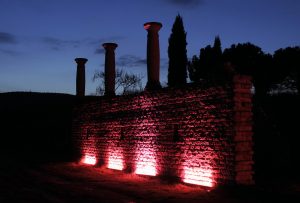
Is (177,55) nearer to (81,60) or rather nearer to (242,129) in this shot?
(81,60)

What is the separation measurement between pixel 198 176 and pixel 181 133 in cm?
153

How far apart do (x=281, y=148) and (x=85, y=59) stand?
10835 millimetres

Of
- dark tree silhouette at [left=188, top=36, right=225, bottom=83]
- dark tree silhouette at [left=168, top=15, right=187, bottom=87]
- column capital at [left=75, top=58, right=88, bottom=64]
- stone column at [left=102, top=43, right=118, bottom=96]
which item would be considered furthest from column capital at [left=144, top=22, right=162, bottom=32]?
dark tree silhouette at [left=188, top=36, right=225, bottom=83]

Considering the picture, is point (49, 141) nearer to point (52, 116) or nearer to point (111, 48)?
point (52, 116)

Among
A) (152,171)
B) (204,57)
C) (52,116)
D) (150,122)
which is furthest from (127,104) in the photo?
(204,57)

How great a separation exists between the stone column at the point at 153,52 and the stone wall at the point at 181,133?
3.32 ft

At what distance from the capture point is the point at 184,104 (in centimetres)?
1166

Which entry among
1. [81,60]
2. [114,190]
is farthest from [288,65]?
[114,190]

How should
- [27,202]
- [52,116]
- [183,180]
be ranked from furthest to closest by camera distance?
[52,116]
[183,180]
[27,202]

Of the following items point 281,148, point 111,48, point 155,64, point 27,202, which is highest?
point 111,48

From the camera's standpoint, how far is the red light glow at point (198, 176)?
10.5 m

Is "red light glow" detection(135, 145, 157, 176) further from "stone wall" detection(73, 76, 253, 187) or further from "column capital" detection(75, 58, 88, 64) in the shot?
"column capital" detection(75, 58, 88, 64)

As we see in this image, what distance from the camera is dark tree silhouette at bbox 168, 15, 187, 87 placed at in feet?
90.6

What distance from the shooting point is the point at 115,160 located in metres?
15.6
